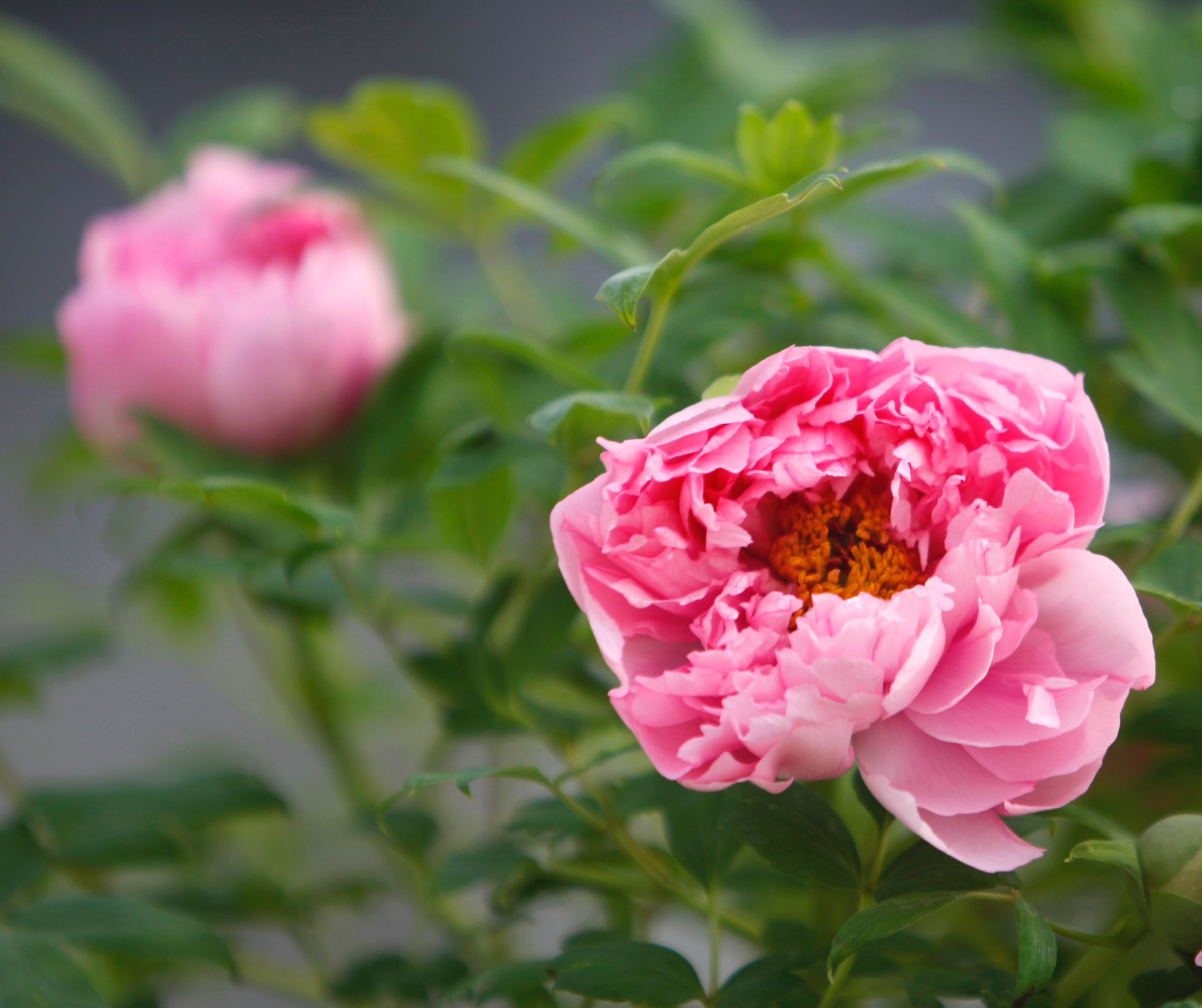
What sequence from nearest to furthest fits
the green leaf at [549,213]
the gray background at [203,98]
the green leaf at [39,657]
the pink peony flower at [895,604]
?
the pink peony flower at [895,604] → the green leaf at [549,213] → the green leaf at [39,657] → the gray background at [203,98]

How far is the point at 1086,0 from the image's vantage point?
512 millimetres

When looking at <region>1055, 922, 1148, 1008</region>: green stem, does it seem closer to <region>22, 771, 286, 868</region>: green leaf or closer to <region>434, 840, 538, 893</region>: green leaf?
<region>434, 840, 538, 893</region>: green leaf

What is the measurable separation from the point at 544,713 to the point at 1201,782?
203 millimetres

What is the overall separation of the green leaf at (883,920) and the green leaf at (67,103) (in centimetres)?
48

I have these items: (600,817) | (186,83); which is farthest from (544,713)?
(186,83)

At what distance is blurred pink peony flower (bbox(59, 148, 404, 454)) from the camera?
39cm

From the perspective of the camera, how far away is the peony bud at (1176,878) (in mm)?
209

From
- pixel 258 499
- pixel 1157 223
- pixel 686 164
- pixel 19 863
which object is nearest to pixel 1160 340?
pixel 1157 223

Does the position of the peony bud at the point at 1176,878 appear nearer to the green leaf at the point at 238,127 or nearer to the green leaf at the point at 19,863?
the green leaf at the point at 19,863

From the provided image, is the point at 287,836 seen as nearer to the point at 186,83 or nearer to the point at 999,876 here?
the point at 999,876

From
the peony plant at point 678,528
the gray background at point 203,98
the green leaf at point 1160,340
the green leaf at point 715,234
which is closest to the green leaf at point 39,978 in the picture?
the peony plant at point 678,528

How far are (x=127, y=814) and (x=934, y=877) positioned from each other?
259 millimetres

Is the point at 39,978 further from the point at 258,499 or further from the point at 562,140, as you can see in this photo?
the point at 562,140

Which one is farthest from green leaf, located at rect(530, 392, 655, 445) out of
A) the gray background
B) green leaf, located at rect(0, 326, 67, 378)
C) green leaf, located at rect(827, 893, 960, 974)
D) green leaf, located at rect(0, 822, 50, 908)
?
the gray background
